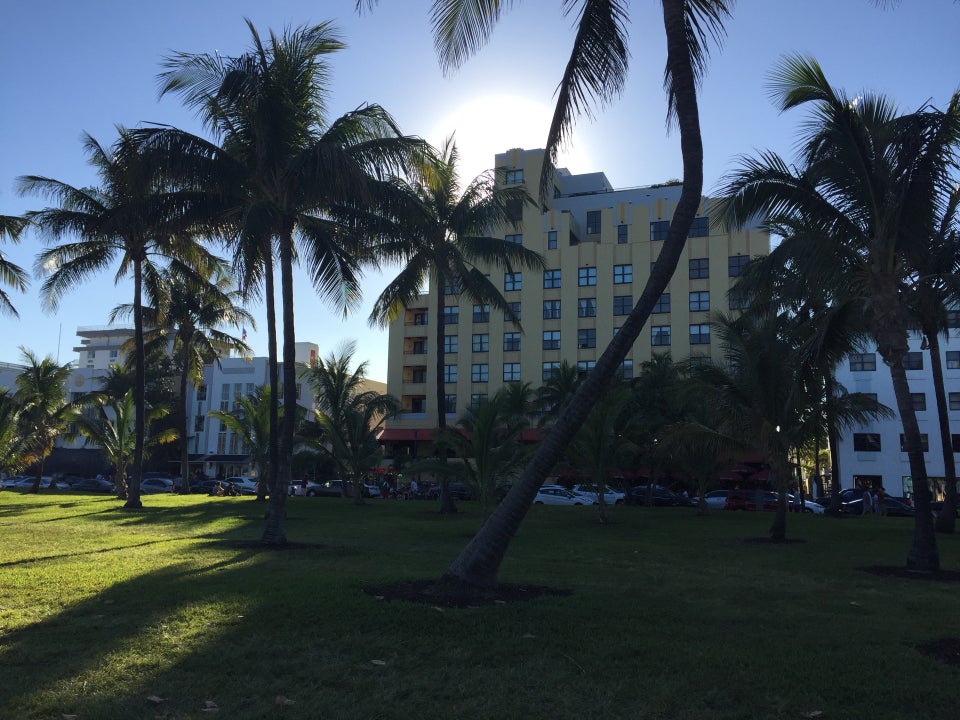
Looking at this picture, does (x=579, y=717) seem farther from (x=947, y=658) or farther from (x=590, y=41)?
(x=590, y=41)

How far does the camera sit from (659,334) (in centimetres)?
5522

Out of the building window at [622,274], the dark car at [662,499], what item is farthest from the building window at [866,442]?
the dark car at [662,499]

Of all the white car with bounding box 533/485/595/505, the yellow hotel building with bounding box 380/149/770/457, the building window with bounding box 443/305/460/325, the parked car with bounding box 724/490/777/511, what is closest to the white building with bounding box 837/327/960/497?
the yellow hotel building with bounding box 380/149/770/457

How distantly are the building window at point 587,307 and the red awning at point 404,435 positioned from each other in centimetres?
1448

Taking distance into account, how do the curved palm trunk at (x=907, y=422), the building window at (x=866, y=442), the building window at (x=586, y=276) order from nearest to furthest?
the curved palm trunk at (x=907, y=422), the building window at (x=866, y=442), the building window at (x=586, y=276)

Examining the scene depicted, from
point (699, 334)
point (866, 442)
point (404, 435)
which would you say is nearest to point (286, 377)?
point (404, 435)

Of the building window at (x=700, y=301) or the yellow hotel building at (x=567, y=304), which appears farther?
the yellow hotel building at (x=567, y=304)

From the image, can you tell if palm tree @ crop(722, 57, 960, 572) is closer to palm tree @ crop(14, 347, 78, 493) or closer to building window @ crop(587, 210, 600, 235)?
palm tree @ crop(14, 347, 78, 493)

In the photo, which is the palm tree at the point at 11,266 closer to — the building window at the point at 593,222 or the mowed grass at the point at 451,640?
the mowed grass at the point at 451,640

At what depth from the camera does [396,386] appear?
6231cm

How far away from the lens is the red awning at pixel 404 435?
186 ft

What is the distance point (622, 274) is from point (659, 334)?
17.0ft

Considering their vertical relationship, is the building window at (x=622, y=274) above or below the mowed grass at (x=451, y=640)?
above

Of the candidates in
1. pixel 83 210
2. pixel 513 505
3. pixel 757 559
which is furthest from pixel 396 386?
pixel 513 505
